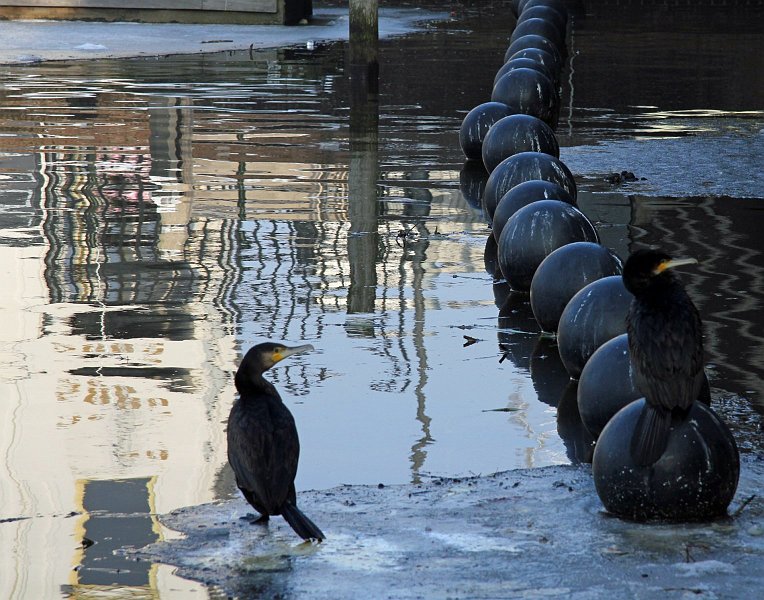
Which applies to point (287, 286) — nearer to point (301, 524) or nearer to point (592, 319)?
point (592, 319)

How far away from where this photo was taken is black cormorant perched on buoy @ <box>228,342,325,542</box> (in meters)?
6.14

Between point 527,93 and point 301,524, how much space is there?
1311 cm

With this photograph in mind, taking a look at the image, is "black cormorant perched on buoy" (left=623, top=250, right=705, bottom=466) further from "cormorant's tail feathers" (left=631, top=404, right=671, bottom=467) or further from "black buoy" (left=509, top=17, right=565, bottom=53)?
"black buoy" (left=509, top=17, right=565, bottom=53)

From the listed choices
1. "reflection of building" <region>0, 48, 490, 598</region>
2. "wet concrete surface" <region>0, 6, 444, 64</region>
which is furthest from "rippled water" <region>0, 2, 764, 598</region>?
"wet concrete surface" <region>0, 6, 444, 64</region>

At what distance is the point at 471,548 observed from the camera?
6.10 meters

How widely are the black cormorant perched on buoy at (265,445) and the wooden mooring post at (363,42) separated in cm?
1890

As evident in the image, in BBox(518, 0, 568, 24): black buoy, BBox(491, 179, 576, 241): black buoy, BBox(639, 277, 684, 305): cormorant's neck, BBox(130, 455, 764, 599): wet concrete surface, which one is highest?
BBox(518, 0, 568, 24): black buoy

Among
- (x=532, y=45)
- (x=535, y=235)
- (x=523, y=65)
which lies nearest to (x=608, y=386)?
(x=535, y=235)

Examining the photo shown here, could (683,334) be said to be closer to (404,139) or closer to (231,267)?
(231,267)

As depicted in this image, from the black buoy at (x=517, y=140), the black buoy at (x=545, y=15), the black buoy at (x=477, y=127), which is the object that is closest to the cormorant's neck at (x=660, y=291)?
the black buoy at (x=517, y=140)

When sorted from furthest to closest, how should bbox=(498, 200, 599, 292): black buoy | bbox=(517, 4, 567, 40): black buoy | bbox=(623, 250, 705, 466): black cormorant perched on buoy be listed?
bbox=(517, 4, 567, 40): black buoy
bbox=(498, 200, 599, 292): black buoy
bbox=(623, 250, 705, 466): black cormorant perched on buoy

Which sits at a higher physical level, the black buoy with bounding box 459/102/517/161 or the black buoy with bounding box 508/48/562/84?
the black buoy with bounding box 508/48/562/84

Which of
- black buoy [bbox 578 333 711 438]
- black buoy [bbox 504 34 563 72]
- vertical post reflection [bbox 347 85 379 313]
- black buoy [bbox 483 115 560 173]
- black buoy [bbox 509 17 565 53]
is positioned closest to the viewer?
black buoy [bbox 578 333 711 438]

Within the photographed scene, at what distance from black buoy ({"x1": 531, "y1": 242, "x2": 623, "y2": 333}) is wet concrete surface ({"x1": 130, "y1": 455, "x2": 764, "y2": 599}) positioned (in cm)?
270
